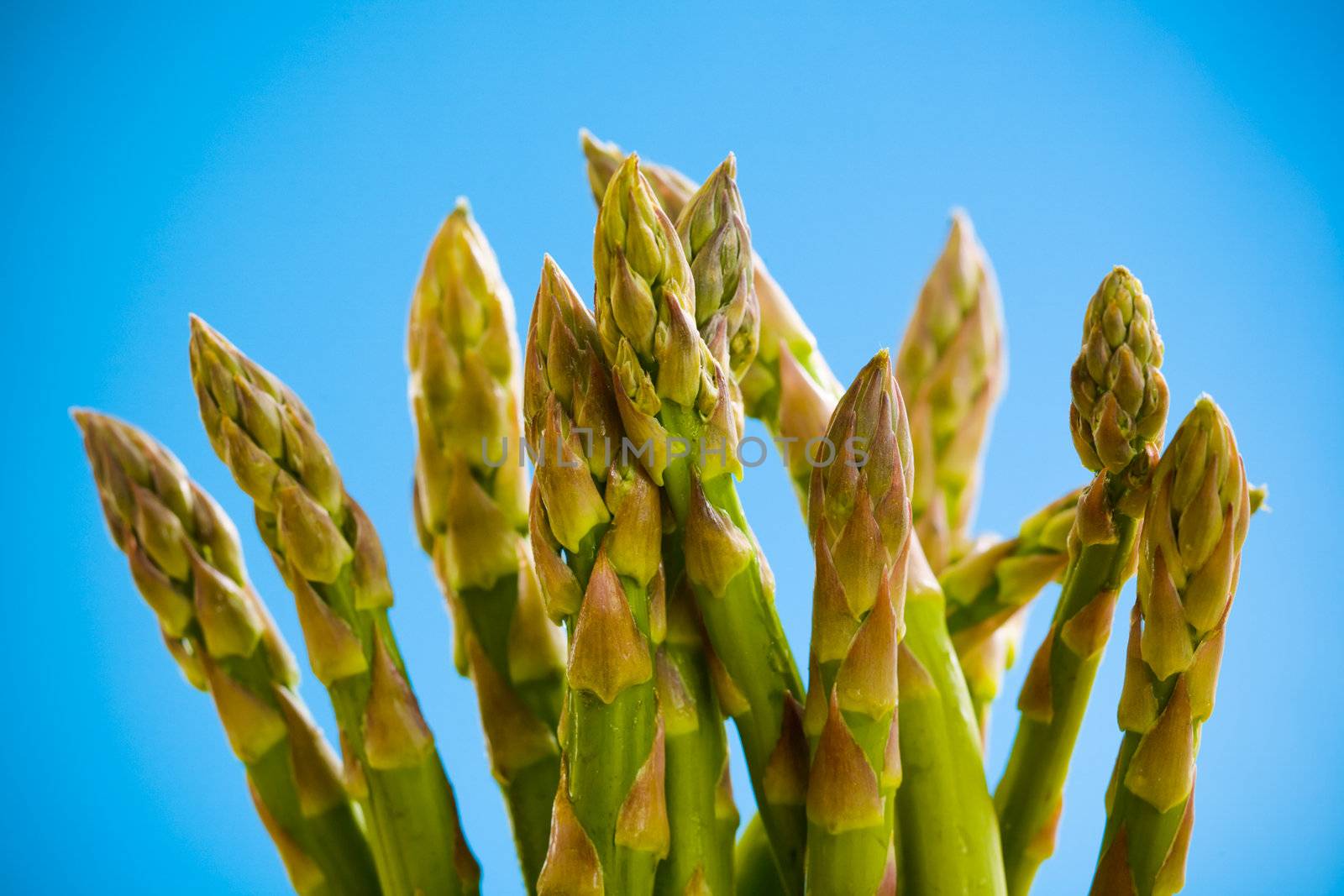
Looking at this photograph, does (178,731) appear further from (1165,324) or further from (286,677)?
(1165,324)

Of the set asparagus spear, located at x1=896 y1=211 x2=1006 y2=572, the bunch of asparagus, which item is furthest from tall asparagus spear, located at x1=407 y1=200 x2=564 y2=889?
asparagus spear, located at x1=896 y1=211 x2=1006 y2=572

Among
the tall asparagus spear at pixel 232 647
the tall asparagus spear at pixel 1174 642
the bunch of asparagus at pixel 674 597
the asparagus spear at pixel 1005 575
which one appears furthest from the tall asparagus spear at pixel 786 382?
the tall asparagus spear at pixel 232 647

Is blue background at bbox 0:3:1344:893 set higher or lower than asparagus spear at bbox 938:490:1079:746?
higher

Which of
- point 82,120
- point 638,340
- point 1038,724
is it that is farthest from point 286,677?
point 82,120

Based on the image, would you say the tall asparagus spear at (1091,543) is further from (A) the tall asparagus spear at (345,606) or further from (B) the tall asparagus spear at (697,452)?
(A) the tall asparagus spear at (345,606)

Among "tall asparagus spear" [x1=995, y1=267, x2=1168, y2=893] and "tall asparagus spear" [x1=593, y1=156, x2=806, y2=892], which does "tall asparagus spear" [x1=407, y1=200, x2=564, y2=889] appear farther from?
"tall asparagus spear" [x1=995, y1=267, x2=1168, y2=893]

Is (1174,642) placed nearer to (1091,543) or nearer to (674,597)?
(1091,543)
